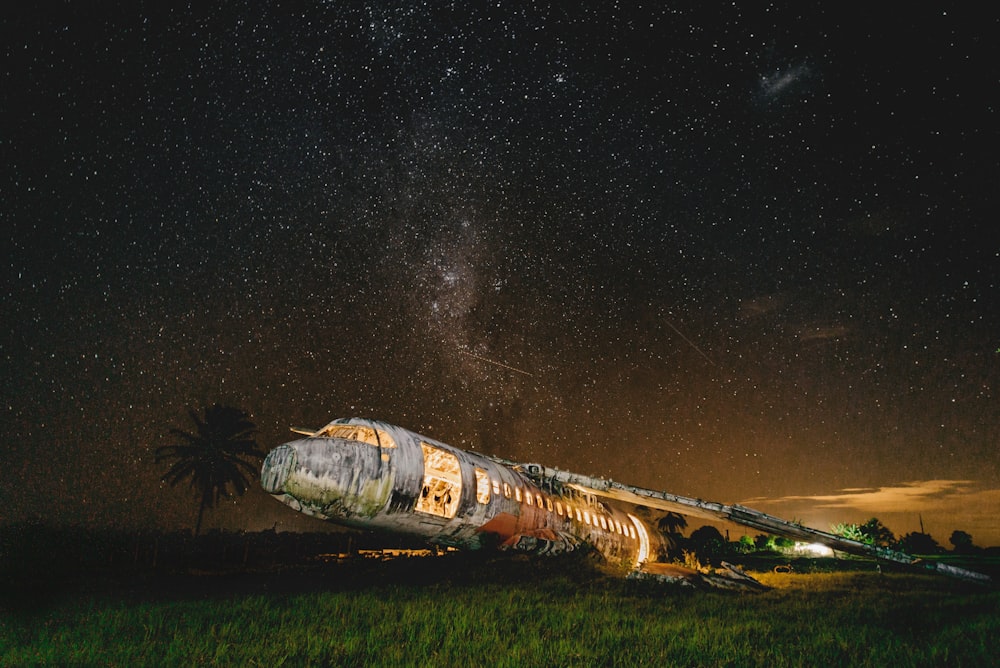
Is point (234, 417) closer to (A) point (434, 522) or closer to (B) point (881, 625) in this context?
(A) point (434, 522)

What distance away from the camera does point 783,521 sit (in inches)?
758

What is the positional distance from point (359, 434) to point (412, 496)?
2144 millimetres

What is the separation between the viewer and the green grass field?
7344 mm

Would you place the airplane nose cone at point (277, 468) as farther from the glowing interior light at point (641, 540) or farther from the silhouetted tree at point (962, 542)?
the silhouetted tree at point (962, 542)

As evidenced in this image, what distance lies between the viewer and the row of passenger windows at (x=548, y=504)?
15.2 m

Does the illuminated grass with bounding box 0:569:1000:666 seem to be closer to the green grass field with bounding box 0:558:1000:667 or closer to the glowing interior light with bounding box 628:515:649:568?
the green grass field with bounding box 0:558:1000:667

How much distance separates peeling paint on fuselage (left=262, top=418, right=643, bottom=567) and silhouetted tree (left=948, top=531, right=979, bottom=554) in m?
139

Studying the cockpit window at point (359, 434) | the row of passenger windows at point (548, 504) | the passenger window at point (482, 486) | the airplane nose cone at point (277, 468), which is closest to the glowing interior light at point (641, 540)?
the row of passenger windows at point (548, 504)

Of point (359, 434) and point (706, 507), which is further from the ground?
point (359, 434)

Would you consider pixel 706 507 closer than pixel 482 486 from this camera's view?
No

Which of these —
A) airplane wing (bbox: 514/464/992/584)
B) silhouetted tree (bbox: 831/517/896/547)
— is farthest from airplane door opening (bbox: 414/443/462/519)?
silhouetted tree (bbox: 831/517/896/547)

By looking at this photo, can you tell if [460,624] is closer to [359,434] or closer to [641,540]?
[359,434]

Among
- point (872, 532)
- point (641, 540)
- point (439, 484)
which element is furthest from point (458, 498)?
point (872, 532)

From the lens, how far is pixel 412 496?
43.1 ft
